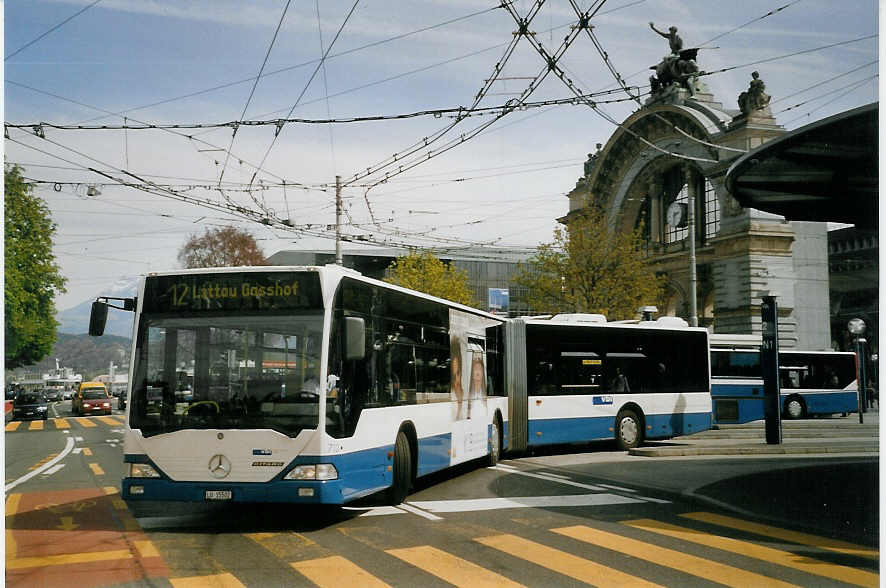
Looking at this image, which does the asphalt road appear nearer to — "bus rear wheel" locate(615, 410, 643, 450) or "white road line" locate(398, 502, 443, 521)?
"white road line" locate(398, 502, 443, 521)

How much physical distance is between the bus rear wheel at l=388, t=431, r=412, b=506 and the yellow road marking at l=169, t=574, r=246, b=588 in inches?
157

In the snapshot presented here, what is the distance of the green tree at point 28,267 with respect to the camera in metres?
11.8

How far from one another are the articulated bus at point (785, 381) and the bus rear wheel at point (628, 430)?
11.7m

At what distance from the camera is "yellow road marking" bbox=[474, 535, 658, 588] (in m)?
7.21

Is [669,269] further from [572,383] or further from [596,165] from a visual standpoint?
[572,383]

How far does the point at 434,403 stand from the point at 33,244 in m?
5.96

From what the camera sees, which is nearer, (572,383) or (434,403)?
(434,403)

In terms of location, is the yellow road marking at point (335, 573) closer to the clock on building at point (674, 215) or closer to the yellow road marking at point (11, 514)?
the yellow road marking at point (11, 514)

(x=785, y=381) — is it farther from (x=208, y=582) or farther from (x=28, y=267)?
(x=208, y=582)

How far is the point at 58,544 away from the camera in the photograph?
888 cm

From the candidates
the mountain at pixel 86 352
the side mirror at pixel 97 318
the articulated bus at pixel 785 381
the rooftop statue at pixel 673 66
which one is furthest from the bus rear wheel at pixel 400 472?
the articulated bus at pixel 785 381

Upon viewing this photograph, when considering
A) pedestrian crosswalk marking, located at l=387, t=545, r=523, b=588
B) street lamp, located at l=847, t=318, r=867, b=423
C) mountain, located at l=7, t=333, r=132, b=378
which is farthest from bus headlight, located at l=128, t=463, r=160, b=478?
street lamp, located at l=847, t=318, r=867, b=423

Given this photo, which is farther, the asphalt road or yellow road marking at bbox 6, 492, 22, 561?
yellow road marking at bbox 6, 492, 22, 561

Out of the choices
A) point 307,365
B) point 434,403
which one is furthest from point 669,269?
point 307,365
